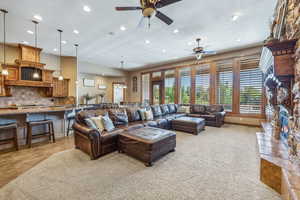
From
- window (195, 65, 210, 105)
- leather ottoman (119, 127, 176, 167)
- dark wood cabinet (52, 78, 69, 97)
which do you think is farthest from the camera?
window (195, 65, 210, 105)

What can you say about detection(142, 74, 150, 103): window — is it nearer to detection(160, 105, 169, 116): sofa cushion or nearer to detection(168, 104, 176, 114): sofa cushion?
detection(168, 104, 176, 114): sofa cushion

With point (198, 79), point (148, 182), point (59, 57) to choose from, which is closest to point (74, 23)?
point (59, 57)

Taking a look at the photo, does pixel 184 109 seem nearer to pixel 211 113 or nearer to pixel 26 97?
pixel 211 113

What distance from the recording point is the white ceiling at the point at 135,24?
2.83 m

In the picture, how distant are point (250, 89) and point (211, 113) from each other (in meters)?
1.81

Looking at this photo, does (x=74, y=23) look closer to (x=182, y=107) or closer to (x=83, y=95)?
(x=182, y=107)

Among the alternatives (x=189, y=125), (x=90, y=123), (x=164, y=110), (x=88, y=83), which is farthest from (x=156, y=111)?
(x=88, y=83)

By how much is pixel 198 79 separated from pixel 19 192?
7.10 metres

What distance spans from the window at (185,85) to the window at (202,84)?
0.47 meters

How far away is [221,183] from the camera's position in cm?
191

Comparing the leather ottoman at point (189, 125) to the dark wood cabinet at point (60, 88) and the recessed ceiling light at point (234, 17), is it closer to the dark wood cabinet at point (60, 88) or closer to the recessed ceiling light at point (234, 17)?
the recessed ceiling light at point (234, 17)

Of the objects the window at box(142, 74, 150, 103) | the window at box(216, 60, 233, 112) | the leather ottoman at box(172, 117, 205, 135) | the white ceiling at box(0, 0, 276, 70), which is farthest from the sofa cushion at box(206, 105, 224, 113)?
the window at box(142, 74, 150, 103)

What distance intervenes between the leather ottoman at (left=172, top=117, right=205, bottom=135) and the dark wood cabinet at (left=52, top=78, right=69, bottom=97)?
5177mm

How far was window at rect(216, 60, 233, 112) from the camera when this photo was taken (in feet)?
19.4
